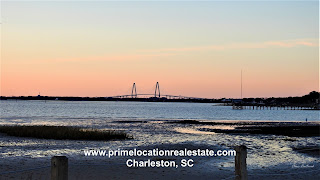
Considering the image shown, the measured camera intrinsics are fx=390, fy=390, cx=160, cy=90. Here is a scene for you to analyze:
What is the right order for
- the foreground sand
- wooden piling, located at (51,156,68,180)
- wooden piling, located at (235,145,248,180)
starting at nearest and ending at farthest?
wooden piling, located at (51,156,68,180) < wooden piling, located at (235,145,248,180) < the foreground sand

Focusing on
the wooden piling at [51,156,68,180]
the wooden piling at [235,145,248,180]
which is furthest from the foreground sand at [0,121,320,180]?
the wooden piling at [51,156,68,180]

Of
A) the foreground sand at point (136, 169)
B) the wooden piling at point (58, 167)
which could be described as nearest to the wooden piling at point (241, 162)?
the wooden piling at point (58, 167)

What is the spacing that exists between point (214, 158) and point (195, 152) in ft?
12.2

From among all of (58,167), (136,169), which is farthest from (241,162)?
(136,169)

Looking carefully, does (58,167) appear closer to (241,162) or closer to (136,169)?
(241,162)

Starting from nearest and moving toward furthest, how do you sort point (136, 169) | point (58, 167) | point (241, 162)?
point (58, 167) → point (241, 162) → point (136, 169)

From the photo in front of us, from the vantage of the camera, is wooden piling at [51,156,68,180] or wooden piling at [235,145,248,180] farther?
wooden piling at [235,145,248,180]

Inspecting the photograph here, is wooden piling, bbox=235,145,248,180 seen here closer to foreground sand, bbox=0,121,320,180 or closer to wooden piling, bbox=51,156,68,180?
wooden piling, bbox=51,156,68,180

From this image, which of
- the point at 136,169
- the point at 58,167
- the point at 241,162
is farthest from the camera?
the point at 136,169

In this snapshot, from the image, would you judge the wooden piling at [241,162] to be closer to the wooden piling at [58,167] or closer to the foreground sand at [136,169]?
the wooden piling at [58,167]

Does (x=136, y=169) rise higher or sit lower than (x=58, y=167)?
lower

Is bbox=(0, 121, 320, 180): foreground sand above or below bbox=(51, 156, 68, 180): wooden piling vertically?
below

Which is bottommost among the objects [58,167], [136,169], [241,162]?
[136,169]

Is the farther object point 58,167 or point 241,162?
point 241,162
